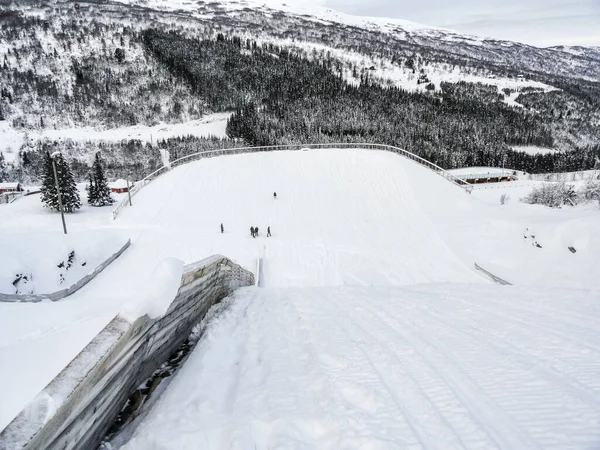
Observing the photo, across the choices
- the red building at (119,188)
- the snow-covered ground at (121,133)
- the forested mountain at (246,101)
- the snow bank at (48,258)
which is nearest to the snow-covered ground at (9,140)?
the snow-covered ground at (121,133)

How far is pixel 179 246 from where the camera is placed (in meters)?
21.5

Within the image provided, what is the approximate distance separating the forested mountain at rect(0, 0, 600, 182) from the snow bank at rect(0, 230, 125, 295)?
55.1 m

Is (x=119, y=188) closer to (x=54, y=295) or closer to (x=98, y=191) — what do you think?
(x=98, y=191)

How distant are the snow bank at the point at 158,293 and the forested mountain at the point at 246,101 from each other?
73627mm

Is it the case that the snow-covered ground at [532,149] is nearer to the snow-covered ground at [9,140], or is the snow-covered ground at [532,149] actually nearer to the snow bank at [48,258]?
the snow bank at [48,258]

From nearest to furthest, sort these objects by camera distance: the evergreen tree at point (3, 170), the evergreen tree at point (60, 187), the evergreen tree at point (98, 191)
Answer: the evergreen tree at point (60, 187) → the evergreen tree at point (98, 191) → the evergreen tree at point (3, 170)

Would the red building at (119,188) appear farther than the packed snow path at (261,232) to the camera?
Yes

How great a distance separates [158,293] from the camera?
150 inches

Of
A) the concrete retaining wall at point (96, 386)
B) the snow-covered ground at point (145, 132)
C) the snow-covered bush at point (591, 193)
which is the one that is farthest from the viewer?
the snow-covered ground at point (145, 132)

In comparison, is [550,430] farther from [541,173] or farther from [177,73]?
[177,73]

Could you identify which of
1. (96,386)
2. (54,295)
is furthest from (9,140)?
(96,386)

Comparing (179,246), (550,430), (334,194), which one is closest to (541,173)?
(334,194)

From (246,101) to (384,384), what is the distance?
393 feet

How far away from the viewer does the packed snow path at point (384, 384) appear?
3.21 metres
